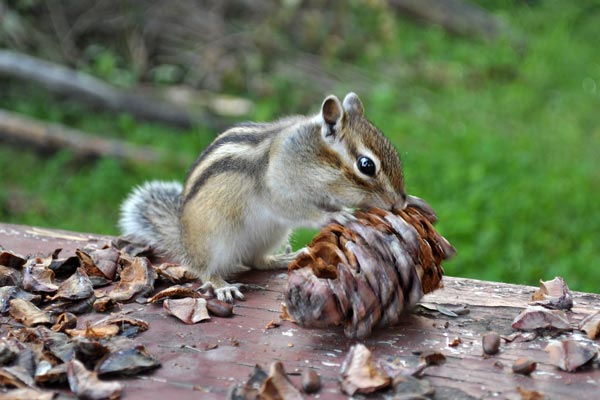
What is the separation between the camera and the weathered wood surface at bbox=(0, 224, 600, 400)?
1.78 meters

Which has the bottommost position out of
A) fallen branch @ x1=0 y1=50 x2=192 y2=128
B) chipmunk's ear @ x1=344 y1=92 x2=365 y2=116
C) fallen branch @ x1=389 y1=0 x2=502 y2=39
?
chipmunk's ear @ x1=344 y1=92 x2=365 y2=116

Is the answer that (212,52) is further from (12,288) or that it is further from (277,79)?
(12,288)

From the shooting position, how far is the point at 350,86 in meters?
6.68

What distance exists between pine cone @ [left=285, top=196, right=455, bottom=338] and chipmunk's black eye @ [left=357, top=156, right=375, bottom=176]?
0.43 metres

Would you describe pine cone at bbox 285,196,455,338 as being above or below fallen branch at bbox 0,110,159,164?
→ below

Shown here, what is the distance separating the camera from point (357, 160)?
261 cm

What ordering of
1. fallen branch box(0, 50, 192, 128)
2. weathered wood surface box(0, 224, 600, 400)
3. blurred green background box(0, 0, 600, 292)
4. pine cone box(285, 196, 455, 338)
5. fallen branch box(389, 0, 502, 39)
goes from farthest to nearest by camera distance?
1. fallen branch box(389, 0, 502, 39)
2. fallen branch box(0, 50, 192, 128)
3. blurred green background box(0, 0, 600, 292)
4. pine cone box(285, 196, 455, 338)
5. weathered wood surface box(0, 224, 600, 400)

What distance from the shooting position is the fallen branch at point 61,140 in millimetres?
5613

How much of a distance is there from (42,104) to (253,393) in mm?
5127

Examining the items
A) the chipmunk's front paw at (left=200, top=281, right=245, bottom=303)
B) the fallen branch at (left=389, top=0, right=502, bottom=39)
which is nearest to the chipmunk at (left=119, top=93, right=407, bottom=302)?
the chipmunk's front paw at (left=200, top=281, right=245, bottom=303)

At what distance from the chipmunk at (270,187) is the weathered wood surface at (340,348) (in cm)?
39

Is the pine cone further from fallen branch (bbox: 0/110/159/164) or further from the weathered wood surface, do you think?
fallen branch (bbox: 0/110/159/164)

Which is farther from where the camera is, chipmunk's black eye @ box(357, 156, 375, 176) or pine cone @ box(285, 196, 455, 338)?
chipmunk's black eye @ box(357, 156, 375, 176)

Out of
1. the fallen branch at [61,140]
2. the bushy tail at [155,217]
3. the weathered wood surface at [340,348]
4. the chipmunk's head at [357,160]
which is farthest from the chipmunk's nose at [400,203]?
the fallen branch at [61,140]
